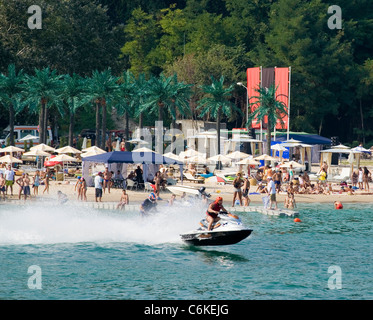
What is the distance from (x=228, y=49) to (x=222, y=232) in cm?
7941

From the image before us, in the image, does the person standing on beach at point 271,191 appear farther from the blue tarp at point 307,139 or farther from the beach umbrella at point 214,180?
the blue tarp at point 307,139

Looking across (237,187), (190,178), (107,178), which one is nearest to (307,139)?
(190,178)

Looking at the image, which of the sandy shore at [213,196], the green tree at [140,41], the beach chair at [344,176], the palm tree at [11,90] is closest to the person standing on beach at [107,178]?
the sandy shore at [213,196]

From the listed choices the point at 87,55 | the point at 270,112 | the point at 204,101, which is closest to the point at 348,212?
the point at 270,112

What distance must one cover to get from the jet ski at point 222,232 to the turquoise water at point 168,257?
2.97 feet

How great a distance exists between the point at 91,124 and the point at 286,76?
1324 inches

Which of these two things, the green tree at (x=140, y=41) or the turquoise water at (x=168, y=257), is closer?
the turquoise water at (x=168, y=257)

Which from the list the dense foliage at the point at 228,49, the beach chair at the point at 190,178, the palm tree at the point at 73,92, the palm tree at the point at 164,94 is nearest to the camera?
the beach chair at the point at 190,178

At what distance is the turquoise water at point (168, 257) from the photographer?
26.0 meters

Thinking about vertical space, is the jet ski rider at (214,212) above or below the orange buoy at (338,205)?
above

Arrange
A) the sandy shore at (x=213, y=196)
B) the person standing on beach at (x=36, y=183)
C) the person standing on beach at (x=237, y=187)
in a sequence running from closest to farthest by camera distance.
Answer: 1. the person standing on beach at (x=237, y=187)
2. the sandy shore at (x=213, y=196)
3. the person standing on beach at (x=36, y=183)

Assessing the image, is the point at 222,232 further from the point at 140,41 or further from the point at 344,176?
the point at 140,41

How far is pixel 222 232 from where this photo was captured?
29.8 meters
